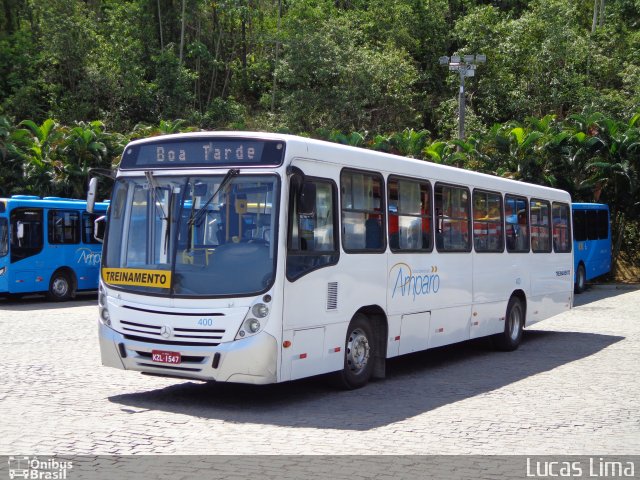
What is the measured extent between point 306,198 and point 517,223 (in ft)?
24.5

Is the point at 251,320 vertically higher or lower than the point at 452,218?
lower

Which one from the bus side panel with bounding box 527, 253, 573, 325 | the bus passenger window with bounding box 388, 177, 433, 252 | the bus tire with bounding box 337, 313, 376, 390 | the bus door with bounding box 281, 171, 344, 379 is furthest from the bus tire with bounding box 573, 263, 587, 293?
the bus door with bounding box 281, 171, 344, 379

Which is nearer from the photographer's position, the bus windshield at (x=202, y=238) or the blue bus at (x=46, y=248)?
the bus windshield at (x=202, y=238)

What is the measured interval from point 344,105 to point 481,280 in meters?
33.1

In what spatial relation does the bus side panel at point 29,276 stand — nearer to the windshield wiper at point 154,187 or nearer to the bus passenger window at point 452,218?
the bus passenger window at point 452,218

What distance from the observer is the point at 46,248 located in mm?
25141

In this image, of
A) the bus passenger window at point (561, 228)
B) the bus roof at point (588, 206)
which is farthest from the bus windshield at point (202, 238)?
the bus roof at point (588, 206)

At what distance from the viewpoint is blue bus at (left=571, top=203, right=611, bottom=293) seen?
30.8 meters

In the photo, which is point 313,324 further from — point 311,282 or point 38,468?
point 38,468

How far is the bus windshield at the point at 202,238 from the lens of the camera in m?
9.66

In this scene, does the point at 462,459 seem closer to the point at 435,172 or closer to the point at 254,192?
the point at 254,192

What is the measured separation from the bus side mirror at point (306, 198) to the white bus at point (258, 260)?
1 centimetres

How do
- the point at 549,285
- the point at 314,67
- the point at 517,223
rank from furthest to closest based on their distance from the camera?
the point at 314,67, the point at 549,285, the point at 517,223

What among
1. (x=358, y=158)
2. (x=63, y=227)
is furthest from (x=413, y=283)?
(x=63, y=227)
